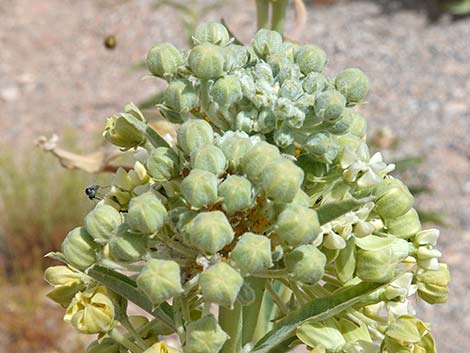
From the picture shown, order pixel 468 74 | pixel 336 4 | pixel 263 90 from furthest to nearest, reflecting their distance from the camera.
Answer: pixel 336 4, pixel 468 74, pixel 263 90

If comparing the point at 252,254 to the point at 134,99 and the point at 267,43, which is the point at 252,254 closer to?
the point at 267,43

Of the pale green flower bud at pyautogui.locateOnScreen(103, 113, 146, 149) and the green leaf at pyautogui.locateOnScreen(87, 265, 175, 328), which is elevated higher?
the pale green flower bud at pyautogui.locateOnScreen(103, 113, 146, 149)

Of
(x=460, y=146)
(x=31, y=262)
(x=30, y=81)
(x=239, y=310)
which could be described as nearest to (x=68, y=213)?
(x=31, y=262)

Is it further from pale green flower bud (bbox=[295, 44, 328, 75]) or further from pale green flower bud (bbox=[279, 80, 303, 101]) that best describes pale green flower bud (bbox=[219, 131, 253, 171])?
pale green flower bud (bbox=[295, 44, 328, 75])

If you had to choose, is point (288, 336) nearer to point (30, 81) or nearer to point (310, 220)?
point (310, 220)

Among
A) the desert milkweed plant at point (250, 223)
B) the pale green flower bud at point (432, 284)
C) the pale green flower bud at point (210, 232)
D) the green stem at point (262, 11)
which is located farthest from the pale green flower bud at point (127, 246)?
the green stem at point (262, 11)

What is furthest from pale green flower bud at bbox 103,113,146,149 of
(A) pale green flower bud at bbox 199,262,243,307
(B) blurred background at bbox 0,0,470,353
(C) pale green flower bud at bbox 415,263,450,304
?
(B) blurred background at bbox 0,0,470,353

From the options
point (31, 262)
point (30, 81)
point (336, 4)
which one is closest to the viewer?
point (31, 262)
